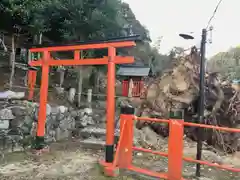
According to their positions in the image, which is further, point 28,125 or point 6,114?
point 28,125

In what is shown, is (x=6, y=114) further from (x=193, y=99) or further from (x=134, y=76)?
(x=134, y=76)

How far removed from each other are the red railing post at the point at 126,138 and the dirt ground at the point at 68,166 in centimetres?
26

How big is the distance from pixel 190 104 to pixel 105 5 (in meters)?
6.31

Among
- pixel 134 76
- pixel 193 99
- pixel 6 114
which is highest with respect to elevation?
pixel 134 76

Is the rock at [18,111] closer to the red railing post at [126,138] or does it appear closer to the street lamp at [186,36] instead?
the red railing post at [126,138]

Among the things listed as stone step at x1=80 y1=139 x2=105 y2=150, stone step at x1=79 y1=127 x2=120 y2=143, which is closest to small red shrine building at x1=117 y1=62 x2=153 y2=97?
stone step at x1=79 y1=127 x2=120 y2=143

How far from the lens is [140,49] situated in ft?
85.9

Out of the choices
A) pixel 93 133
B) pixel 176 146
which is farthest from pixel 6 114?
pixel 176 146

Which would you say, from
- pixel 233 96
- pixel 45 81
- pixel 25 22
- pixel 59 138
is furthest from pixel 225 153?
pixel 25 22

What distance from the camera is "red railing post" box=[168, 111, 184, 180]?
13.1 feet

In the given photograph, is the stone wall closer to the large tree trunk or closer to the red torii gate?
the red torii gate

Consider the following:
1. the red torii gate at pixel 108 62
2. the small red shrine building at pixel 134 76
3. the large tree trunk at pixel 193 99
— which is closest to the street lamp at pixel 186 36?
the red torii gate at pixel 108 62

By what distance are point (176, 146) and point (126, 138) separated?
3.60 feet

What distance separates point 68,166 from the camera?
5152mm
